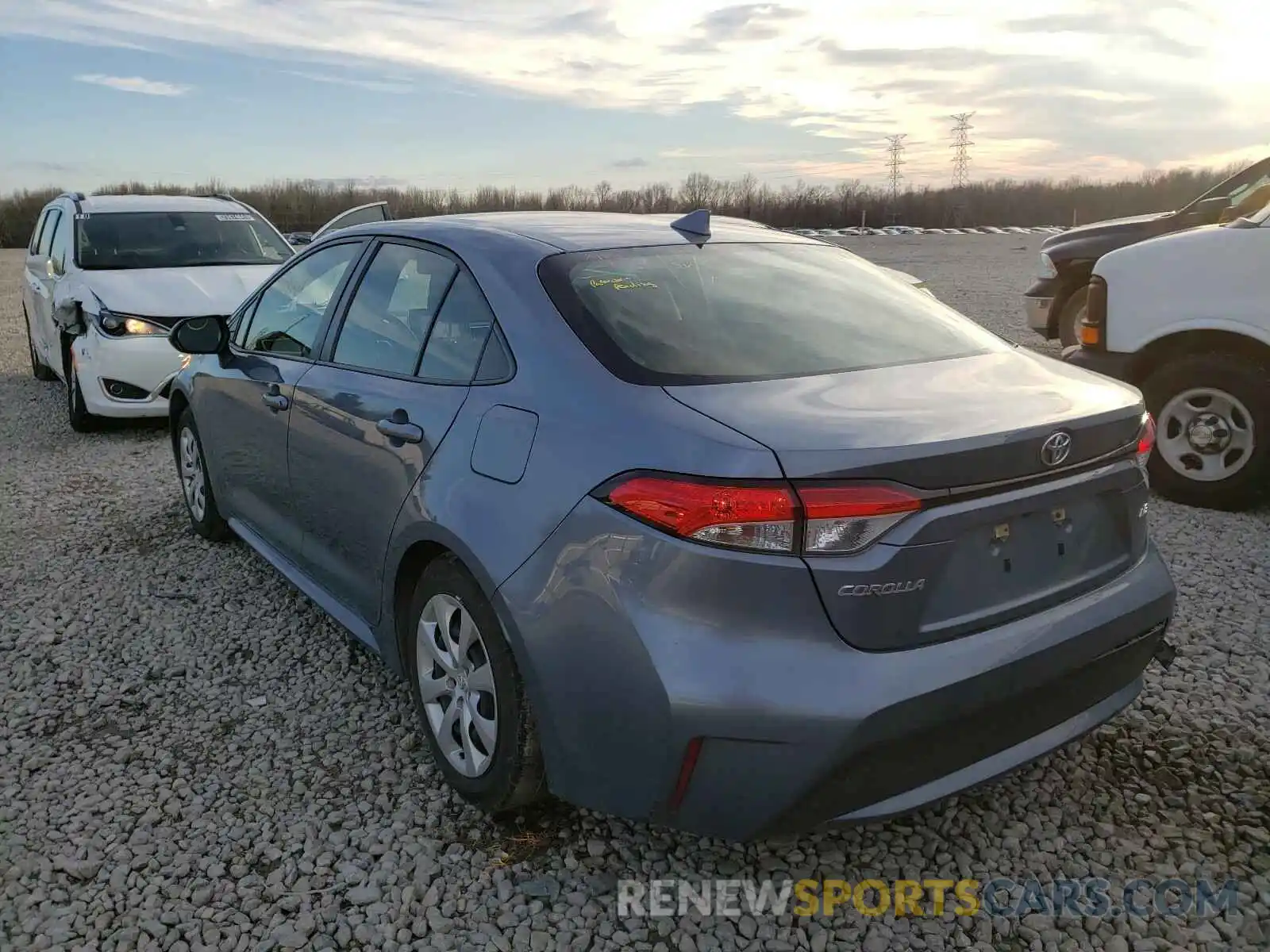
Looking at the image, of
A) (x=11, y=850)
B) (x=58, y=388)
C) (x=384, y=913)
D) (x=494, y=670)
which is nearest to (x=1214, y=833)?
(x=494, y=670)

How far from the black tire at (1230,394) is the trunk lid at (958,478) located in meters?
3.00

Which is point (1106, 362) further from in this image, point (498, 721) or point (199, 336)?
point (199, 336)

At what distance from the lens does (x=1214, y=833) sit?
8.91 ft

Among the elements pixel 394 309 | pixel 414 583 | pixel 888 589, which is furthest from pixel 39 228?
pixel 888 589

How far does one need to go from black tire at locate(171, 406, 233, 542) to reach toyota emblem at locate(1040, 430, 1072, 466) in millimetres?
3980

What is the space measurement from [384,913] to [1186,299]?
501 centimetres

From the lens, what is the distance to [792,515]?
2.04 metres

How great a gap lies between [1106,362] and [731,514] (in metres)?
4.47

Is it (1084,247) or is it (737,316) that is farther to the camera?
(1084,247)

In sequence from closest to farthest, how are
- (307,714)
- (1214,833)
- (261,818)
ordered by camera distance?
(1214,833), (261,818), (307,714)

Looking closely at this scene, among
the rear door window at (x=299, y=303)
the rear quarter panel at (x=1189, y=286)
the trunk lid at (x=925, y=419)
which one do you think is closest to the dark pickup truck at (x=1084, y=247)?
the rear quarter panel at (x=1189, y=286)

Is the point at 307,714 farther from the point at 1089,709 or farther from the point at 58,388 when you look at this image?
the point at 58,388

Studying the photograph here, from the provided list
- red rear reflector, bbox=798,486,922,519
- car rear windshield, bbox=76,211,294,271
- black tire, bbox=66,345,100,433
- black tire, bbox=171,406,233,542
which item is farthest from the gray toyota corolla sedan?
car rear windshield, bbox=76,211,294,271

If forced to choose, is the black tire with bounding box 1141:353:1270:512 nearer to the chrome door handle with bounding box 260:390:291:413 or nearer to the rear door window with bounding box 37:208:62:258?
the chrome door handle with bounding box 260:390:291:413
